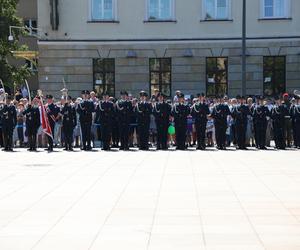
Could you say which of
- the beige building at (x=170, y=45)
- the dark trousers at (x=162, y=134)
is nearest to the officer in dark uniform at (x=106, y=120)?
the dark trousers at (x=162, y=134)

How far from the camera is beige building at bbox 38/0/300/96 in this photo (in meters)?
35.0

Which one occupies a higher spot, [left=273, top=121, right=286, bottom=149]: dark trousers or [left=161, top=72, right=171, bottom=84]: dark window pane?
[left=161, top=72, right=171, bottom=84]: dark window pane

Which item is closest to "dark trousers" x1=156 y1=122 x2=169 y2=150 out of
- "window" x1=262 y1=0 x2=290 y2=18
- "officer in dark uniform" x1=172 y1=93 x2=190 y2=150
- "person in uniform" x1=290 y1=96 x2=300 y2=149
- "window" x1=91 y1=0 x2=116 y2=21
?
"officer in dark uniform" x1=172 y1=93 x2=190 y2=150

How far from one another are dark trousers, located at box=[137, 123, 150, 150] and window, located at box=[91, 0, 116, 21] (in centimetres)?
1258

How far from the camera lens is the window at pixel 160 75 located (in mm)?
35281

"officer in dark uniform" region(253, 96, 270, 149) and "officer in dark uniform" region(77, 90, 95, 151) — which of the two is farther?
"officer in dark uniform" region(253, 96, 270, 149)

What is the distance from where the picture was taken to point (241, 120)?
2461 centimetres

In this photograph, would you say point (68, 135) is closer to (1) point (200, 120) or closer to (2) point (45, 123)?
(2) point (45, 123)

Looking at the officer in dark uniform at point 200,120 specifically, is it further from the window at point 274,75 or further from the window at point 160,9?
the window at point 160,9

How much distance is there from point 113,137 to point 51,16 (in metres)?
12.2
